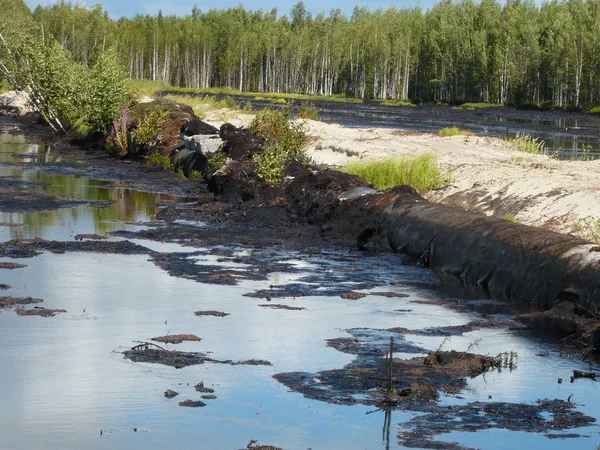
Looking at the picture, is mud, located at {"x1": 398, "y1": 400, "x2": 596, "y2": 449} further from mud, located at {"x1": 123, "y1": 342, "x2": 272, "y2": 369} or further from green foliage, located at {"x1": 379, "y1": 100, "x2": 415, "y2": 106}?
green foliage, located at {"x1": 379, "y1": 100, "x2": 415, "y2": 106}

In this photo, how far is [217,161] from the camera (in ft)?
93.7

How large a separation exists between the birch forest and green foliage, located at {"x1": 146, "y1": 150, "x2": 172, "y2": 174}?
6566 centimetres

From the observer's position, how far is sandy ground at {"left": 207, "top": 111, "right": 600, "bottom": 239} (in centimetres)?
1925

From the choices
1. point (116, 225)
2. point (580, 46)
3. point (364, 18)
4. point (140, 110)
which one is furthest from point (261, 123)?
point (364, 18)

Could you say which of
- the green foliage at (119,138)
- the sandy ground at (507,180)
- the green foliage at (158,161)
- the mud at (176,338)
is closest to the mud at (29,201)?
the green foliage at (158,161)

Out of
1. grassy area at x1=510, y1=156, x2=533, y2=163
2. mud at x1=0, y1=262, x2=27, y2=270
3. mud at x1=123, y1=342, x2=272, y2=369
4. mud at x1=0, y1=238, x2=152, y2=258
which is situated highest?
grassy area at x1=510, y1=156, x2=533, y2=163

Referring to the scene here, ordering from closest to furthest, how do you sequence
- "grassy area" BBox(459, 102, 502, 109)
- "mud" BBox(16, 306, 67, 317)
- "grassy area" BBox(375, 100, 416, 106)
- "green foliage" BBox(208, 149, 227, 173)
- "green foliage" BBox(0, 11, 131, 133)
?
"mud" BBox(16, 306, 67, 317), "green foliage" BBox(208, 149, 227, 173), "green foliage" BBox(0, 11, 131, 133), "grassy area" BBox(459, 102, 502, 109), "grassy area" BBox(375, 100, 416, 106)

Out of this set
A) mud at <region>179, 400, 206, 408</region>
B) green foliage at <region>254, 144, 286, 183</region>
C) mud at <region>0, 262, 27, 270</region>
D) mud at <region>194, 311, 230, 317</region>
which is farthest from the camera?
green foliage at <region>254, 144, 286, 183</region>

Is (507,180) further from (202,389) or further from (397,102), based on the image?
(397,102)

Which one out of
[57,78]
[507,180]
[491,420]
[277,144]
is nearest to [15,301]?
[491,420]

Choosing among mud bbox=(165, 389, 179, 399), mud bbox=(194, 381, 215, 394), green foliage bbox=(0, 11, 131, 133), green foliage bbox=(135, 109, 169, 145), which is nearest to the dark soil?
mud bbox=(194, 381, 215, 394)

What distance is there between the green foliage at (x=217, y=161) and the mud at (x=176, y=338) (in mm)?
16253

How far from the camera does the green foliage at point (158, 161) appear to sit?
33.6 metres

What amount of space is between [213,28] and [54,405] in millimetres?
154517
